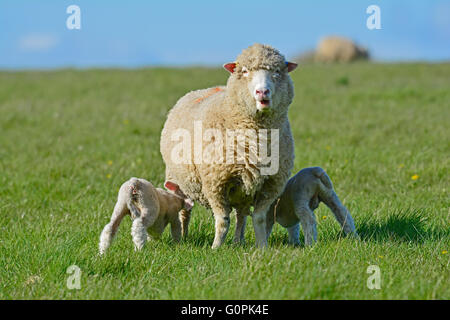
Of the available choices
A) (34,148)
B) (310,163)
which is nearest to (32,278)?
(310,163)

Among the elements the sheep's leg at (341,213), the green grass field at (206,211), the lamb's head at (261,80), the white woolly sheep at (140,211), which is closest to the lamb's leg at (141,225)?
the white woolly sheep at (140,211)

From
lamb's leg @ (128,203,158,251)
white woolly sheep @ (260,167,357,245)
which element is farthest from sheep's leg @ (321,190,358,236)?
lamb's leg @ (128,203,158,251)

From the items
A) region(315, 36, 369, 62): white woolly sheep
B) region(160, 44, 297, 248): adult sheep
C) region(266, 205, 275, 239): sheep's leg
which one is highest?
region(315, 36, 369, 62): white woolly sheep

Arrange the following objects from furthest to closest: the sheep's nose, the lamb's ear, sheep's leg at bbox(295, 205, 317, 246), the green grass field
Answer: the lamb's ear < sheep's leg at bbox(295, 205, 317, 246) < the sheep's nose < the green grass field

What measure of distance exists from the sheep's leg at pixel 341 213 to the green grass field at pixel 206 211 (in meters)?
0.13

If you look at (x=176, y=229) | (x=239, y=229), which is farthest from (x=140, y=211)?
(x=239, y=229)

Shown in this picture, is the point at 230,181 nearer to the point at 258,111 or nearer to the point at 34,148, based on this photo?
the point at 258,111

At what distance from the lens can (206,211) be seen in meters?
6.16

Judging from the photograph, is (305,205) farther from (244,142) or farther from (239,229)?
(244,142)

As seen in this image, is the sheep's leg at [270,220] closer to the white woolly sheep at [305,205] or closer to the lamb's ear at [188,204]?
the white woolly sheep at [305,205]

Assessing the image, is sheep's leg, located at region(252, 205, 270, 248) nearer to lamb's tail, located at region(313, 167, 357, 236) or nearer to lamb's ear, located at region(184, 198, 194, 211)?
lamb's tail, located at region(313, 167, 357, 236)

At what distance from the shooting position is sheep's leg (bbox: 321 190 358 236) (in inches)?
199

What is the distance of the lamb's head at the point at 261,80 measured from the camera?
13.9ft

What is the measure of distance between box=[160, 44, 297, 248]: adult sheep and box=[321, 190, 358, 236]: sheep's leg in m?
0.60
